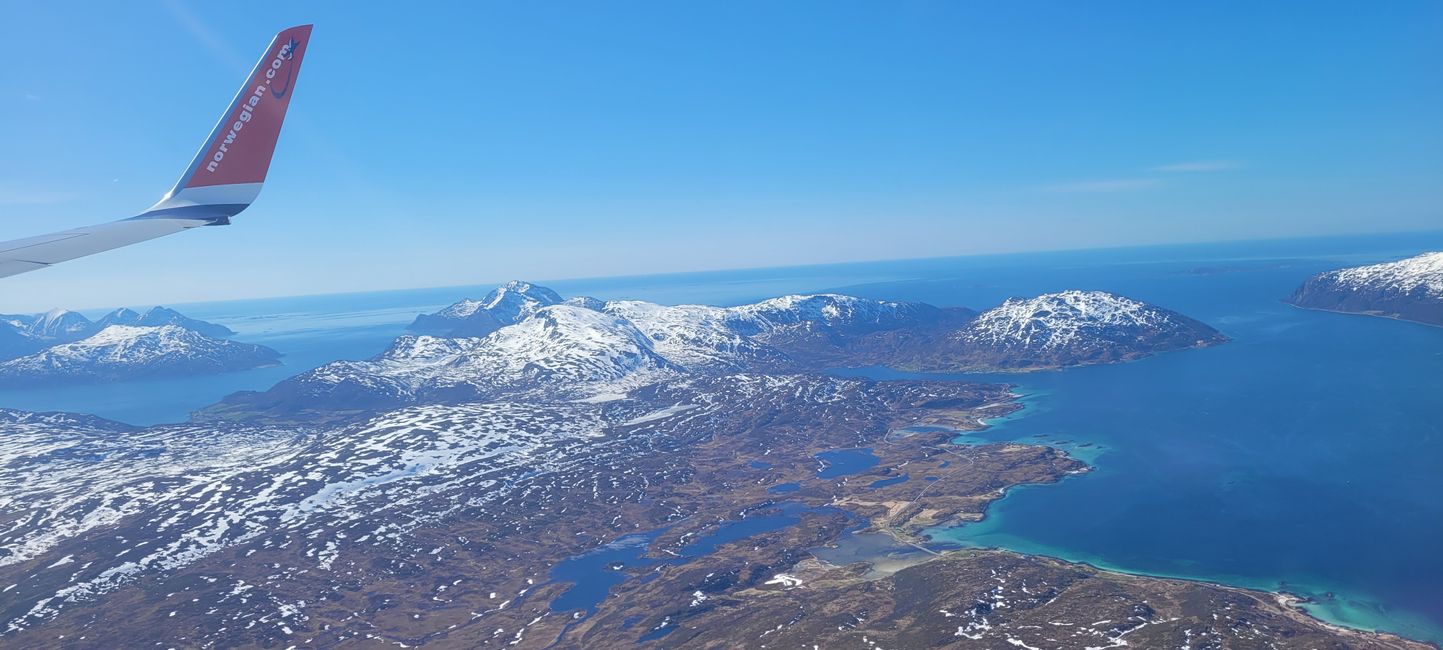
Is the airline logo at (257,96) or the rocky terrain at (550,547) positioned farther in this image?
the rocky terrain at (550,547)

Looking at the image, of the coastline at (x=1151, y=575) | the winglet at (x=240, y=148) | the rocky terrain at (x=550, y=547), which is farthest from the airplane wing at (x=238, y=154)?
the coastline at (x=1151, y=575)

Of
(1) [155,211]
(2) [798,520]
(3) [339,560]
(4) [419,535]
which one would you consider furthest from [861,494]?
(1) [155,211]

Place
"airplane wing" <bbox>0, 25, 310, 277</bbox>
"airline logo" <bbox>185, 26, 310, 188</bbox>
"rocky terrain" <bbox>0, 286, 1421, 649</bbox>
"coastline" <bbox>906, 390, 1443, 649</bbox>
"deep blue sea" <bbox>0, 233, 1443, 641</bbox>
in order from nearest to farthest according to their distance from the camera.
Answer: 1. "airplane wing" <bbox>0, 25, 310, 277</bbox>
2. "airline logo" <bbox>185, 26, 310, 188</bbox>
3. "coastline" <bbox>906, 390, 1443, 649</bbox>
4. "rocky terrain" <bbox>0, 286, 1421, 649</bbox>
5. "deep blue sea" <bbox>0, 233, 1443, 641</bbox>

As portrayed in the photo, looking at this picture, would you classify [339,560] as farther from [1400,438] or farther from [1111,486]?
[1400,438]

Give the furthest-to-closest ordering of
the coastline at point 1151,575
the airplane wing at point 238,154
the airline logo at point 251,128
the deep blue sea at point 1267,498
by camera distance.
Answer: the deep blue sea at point 1267,498, the coastline at point 1151,575, the airline logo at point 251,128, the airplane wing at point 238,154

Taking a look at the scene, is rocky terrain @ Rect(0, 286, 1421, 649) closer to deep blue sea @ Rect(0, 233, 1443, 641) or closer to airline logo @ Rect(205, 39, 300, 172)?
deep blue sea @ Rect(0, 233, 1443, 641)

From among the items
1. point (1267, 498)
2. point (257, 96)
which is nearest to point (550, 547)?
point (257, 96)

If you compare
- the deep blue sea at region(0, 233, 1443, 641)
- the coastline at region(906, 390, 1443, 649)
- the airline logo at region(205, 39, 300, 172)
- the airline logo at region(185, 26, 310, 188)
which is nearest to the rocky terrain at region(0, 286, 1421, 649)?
the coastline at region(906, 390, 1443, 649)

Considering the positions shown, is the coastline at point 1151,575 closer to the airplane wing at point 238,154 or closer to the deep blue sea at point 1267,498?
the deep blue sea at point 1267,498
